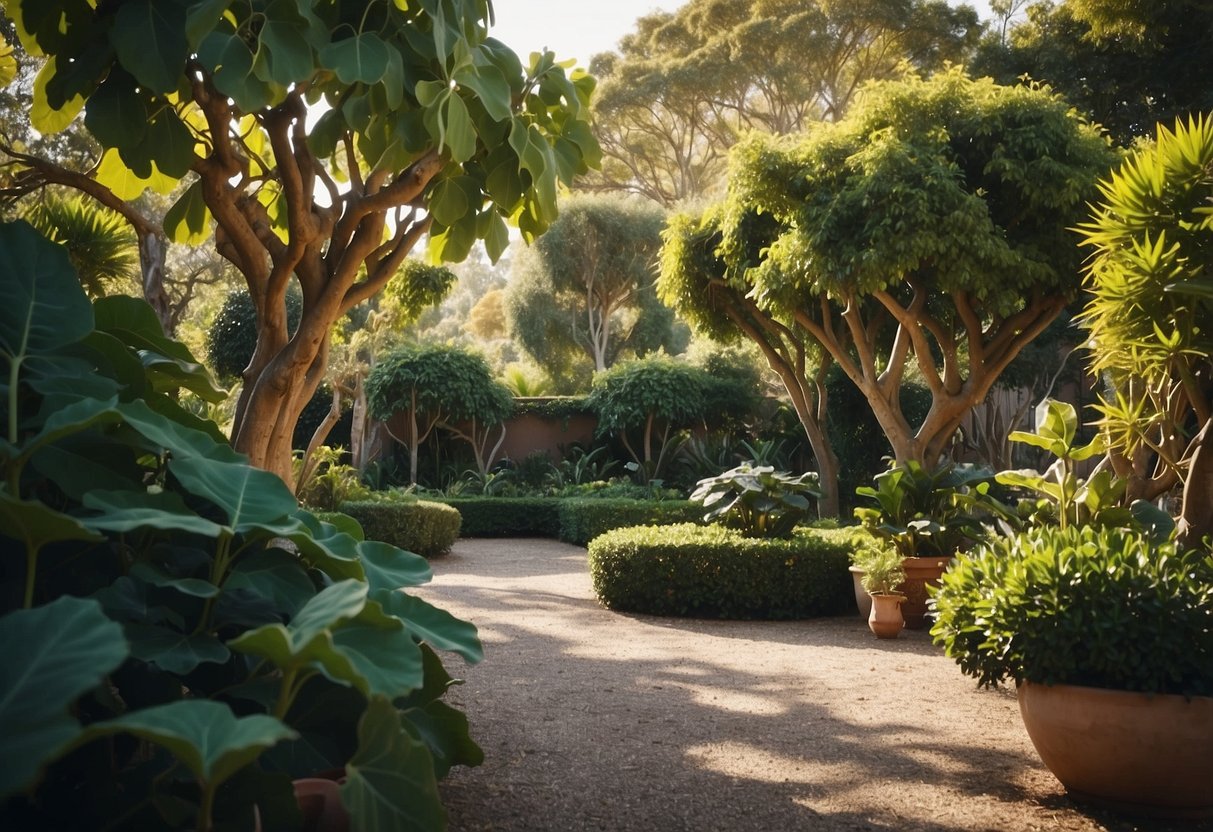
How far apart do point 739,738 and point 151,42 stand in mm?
3571

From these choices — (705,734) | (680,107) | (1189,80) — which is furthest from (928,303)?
(680,107)

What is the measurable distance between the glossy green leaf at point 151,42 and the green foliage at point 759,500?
21.9 ft

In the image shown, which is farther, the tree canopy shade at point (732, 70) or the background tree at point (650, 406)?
the tree canopy shade at point (732, 70)

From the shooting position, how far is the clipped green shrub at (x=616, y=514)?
13273mm

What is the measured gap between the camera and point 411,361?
1739cm

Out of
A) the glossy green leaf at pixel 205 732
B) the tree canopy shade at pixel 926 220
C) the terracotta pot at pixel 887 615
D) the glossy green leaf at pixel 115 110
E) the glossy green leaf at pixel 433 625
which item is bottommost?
the terracotta pot at pixel 887 615

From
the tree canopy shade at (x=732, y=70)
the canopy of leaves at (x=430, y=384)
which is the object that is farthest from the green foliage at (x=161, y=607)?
the tree canopy shade at (x=732, y=70)

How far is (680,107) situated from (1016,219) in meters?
19.5

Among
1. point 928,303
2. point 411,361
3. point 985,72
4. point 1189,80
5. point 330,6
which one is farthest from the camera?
point 411,361

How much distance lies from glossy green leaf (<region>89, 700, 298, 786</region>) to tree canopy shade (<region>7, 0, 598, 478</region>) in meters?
1.87

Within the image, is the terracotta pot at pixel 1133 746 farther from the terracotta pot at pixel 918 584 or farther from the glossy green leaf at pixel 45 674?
the terracotta pot at pixel 918 584

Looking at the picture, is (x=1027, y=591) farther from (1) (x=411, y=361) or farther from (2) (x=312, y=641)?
(1) (x=411, y=361)

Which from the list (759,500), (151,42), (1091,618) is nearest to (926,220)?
(759,500)

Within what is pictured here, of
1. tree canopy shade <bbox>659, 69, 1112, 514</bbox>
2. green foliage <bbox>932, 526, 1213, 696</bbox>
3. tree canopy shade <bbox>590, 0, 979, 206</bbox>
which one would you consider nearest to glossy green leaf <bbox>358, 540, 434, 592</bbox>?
green foliage <bbox>932, 526, 1213, 696</bbox>
